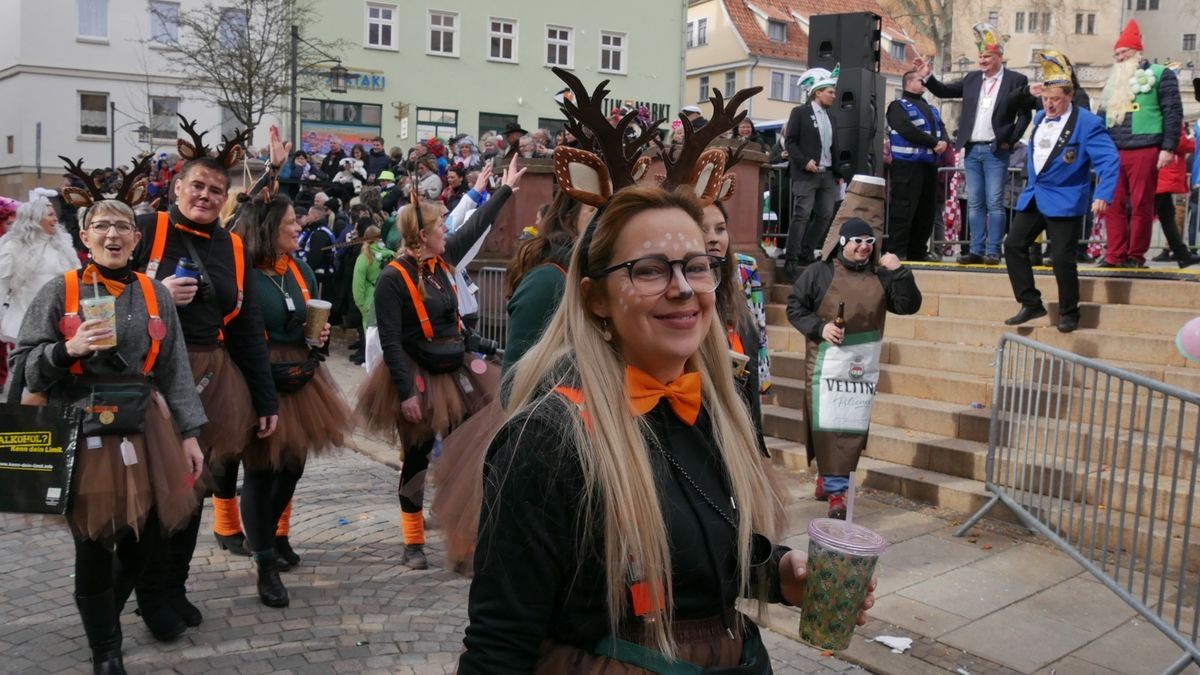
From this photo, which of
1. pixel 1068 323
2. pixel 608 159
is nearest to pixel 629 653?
pixel 608 159

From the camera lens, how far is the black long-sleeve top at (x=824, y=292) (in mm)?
6805

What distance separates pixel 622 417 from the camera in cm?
211

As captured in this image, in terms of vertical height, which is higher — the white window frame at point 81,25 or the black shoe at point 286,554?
the white window frame at point 81,25

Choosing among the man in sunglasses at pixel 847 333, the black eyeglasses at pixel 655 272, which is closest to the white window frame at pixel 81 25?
the man in sunglasses at pixel 847 333

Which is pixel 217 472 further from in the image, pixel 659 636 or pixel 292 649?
pixel 659 636

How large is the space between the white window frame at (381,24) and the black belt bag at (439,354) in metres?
35.7

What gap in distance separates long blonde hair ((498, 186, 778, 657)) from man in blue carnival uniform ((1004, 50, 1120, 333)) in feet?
22.3

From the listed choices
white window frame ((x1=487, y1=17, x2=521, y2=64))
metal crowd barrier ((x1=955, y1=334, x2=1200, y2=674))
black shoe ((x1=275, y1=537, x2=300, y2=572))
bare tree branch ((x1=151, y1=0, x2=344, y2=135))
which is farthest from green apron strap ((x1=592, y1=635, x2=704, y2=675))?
white window frame ((x1=487, y1=17, x2=521, y2=64))

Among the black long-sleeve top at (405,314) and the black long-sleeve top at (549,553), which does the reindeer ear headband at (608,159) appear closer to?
the black long-sleeve top at (549,553)

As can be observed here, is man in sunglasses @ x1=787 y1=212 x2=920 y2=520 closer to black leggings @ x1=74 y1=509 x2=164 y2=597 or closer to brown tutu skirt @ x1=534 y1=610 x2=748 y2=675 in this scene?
black leggings @ x1=74 y1=509 x2=164 y2=597

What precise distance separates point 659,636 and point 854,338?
5.10 m

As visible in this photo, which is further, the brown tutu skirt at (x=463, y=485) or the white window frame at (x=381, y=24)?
the white window frame at (x=381, y=24)

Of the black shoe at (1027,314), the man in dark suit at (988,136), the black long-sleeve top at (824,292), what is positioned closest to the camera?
the black long-sleeve top at (824,292)

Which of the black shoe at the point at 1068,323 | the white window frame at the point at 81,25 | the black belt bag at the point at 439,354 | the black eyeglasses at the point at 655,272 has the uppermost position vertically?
the white window frame at the point at 81,25
